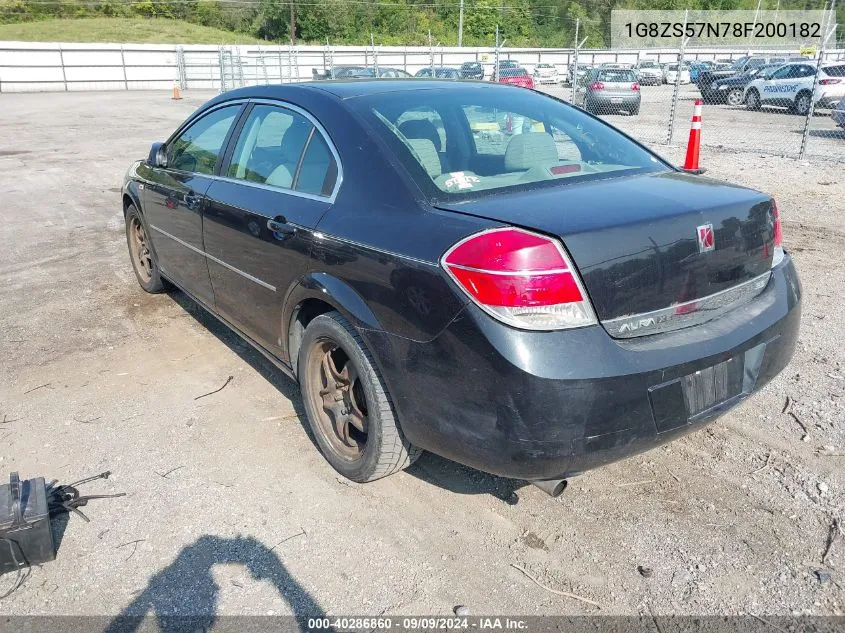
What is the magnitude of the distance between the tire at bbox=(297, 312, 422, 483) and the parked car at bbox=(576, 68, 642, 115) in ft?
65.7

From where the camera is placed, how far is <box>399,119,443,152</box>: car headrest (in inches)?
117

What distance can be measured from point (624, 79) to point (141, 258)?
19.4 m

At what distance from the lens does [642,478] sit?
120 inches

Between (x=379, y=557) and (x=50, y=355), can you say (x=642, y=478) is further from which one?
(x=50, y=355)

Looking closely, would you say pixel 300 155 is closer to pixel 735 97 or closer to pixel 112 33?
pixel 735 97

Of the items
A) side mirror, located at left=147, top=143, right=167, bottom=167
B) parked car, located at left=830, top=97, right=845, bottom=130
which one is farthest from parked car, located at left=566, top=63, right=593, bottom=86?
side mirror, located at left=147, top=143, right=167, bottom=167

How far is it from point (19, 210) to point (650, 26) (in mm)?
61975

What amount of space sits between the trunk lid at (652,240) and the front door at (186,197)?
203cm

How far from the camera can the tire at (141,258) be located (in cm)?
540

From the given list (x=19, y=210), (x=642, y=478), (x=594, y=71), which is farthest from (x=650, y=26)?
(x=642, y=478)

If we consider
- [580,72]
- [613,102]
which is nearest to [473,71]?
[580,72]

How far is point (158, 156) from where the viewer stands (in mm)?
4730

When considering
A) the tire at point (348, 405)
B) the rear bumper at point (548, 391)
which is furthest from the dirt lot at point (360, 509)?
the rear bumper at point (548, 391)

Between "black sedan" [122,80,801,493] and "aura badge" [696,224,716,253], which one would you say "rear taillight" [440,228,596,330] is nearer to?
"black sedan" [122,80,801,493]
